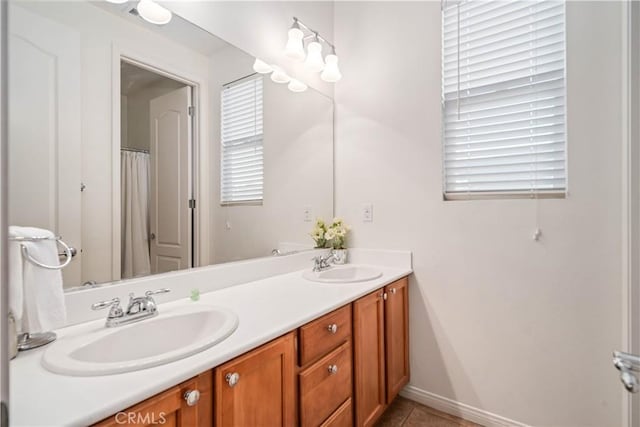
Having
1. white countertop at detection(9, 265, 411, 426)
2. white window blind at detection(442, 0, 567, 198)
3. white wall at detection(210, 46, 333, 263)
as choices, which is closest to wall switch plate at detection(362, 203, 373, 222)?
white wall at detection(210, 46, 333, 263)

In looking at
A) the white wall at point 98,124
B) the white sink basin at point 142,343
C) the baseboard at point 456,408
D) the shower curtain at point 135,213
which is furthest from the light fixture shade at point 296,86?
the baseboard at point 456,408

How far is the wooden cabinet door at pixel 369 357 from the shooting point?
140 centimetres

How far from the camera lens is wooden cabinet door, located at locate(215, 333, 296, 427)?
0.81 metres

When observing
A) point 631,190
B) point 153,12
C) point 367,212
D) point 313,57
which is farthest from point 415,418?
point 153,12

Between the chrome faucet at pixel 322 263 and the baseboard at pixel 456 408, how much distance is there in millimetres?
892

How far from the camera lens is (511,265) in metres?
1.62

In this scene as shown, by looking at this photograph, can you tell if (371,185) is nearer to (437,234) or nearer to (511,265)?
(437,234)

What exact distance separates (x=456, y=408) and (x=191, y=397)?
163 centimetres

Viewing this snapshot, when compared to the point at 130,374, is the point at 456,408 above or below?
below

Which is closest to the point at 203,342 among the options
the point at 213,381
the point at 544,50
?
the point at 213,381

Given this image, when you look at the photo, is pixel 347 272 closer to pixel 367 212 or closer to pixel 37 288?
pixel 367 212

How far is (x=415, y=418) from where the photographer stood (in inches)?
69.5

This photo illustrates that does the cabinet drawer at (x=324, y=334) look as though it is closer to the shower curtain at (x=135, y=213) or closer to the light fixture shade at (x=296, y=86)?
the shower curtain at (x=135, y=213)

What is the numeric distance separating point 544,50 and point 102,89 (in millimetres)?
1937
